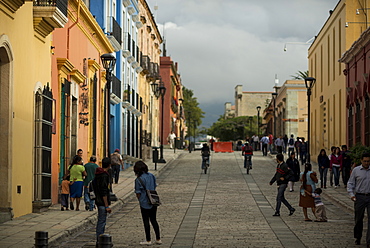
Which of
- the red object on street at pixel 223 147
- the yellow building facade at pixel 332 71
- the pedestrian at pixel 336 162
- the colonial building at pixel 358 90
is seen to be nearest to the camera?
the pedestrian at pixel 336 162

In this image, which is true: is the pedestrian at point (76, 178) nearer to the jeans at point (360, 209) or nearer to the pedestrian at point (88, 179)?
the pedestrian at point (88, 179)

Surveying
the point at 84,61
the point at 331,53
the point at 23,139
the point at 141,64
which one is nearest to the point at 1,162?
the point at 23,139

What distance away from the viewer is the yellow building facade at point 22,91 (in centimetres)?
1491

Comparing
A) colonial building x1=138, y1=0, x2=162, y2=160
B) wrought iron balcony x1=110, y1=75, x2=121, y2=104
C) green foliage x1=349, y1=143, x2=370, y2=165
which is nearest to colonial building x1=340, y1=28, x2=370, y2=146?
green foliage x1=349, y1=143, x2=370, y2=165

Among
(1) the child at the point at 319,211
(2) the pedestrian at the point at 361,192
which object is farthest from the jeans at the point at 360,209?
(1) the child at the point at 319,211

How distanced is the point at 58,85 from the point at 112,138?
15.8 metres

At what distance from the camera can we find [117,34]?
3431 cm

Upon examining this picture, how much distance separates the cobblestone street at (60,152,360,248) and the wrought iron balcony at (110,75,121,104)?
6.78m

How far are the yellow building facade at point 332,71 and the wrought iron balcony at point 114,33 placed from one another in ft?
35.6

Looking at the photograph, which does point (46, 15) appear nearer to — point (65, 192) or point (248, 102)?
point (65, 192)

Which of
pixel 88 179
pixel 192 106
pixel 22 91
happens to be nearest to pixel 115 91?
pixel 88 179

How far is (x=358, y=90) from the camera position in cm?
2989

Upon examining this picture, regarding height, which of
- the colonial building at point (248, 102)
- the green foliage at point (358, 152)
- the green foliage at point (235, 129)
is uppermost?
the colonial building at point (248, 102)

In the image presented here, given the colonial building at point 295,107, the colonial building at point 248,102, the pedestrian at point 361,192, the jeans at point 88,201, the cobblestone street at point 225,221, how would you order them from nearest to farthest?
1. the pedestrian at point 361,192
2. the cobblestone street at point 225,221
3. the jeans at point 88,201
4. the colonial building at point 295,107
5. the colonial building at point 248,102
